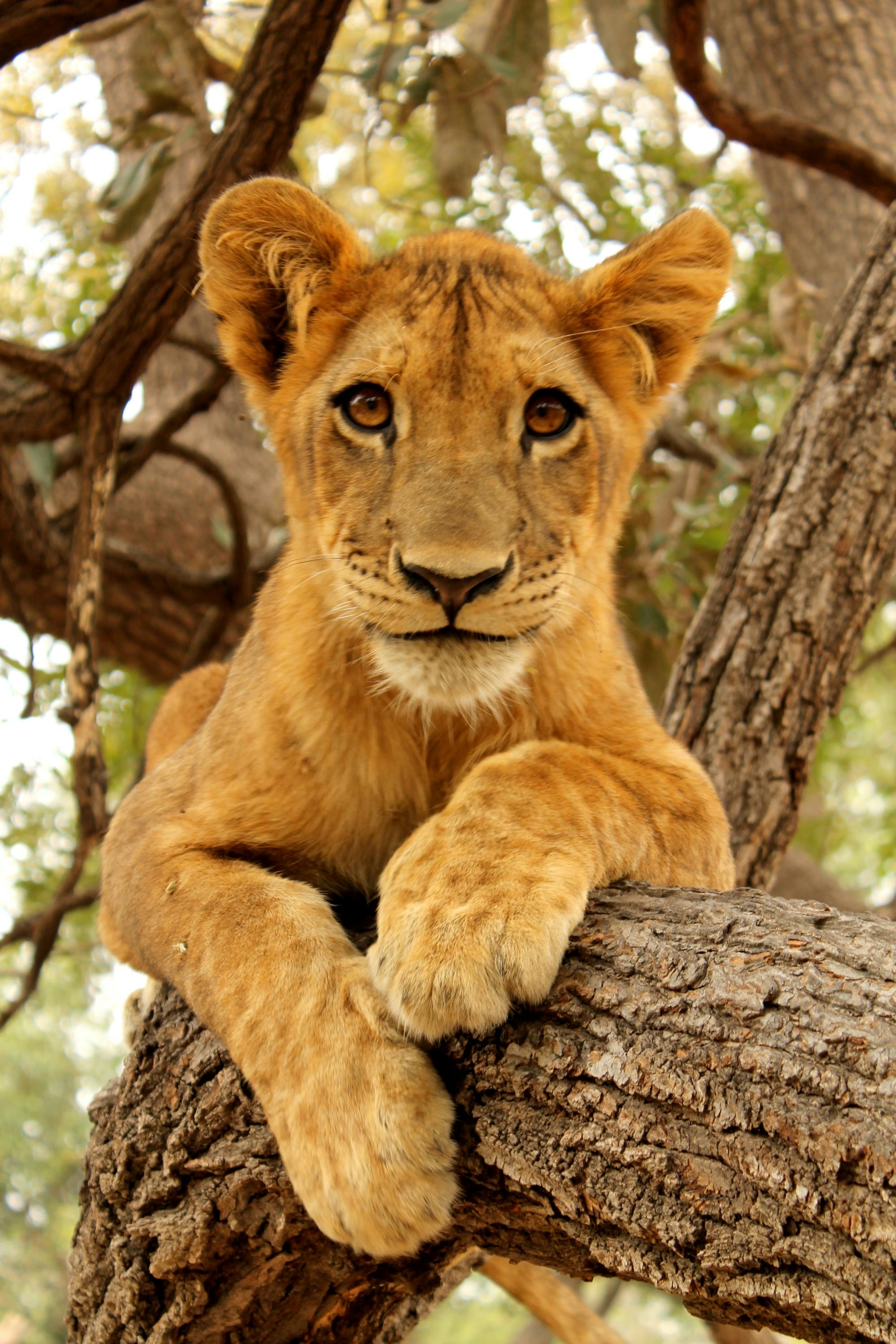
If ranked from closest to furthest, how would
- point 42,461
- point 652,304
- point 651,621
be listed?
point 652,304 → point 42,461 → point 651,621

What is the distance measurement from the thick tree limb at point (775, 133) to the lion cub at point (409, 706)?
190 cm

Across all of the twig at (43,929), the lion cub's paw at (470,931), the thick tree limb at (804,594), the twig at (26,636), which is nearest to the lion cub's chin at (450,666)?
the lion cub's paw at (470,931)

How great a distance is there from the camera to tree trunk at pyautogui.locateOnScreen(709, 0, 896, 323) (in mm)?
5707

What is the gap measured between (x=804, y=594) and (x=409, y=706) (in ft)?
5.65

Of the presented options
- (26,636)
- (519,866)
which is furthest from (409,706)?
(26,636)

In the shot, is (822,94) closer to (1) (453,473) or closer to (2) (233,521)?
(2) (233,521)

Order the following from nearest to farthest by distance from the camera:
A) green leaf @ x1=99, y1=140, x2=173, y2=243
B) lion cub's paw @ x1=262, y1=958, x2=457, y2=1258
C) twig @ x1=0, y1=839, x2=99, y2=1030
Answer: lion cub's paw @ x1=262, y1=958, x2=457, y2=1258 → green leaf @ x1=99, y1=140, x2=173, y2=243 → twig @ x1=0, y1=839, x2=99, y2=1030

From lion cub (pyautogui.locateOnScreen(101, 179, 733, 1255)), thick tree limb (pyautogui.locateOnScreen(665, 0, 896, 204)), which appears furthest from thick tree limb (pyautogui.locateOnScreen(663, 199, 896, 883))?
thick tree limb (pyautogui.locateOnScreen(665, 0, 896, 204))

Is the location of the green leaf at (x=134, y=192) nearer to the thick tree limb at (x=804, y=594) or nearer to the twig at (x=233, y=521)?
the twig at (x=233, y=521)

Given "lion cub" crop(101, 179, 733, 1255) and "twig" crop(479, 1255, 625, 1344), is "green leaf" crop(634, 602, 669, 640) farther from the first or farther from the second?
"twig" crop(479, 1255, 625, 1344)

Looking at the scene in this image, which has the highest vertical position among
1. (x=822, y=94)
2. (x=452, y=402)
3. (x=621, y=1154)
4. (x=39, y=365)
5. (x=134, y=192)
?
(x=822, y=94)

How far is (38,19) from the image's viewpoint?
3557 mm

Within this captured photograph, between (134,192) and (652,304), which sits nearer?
(652,304)

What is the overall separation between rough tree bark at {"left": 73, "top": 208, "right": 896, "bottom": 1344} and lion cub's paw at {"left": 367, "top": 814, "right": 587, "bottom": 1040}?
67 mm
